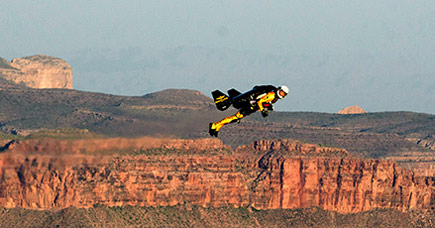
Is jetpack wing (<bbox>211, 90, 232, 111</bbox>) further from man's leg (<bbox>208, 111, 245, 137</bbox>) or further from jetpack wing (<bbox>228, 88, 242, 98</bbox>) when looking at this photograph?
man's leg (<bbox>208, 111, 245, 137</bbox>)

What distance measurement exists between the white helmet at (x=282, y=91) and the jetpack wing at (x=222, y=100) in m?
6.60

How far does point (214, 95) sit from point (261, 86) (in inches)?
301

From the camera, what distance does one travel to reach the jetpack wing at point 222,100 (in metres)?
167

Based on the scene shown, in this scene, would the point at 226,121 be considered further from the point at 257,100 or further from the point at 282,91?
the point at 282,91

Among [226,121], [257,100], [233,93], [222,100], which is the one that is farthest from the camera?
[222,100]

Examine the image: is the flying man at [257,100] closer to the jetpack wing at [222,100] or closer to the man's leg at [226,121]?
the man's leg at [226,121]

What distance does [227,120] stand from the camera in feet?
543

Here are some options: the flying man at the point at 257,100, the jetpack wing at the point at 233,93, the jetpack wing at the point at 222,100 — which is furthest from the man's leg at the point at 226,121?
the jetpack wing at the point at 233,93

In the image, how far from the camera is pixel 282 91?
535 feet

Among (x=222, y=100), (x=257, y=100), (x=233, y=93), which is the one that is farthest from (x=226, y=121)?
(x=257, y=100)

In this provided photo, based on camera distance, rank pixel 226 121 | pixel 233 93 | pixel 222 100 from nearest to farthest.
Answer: pixel 226 121 < pixel 233 93 < pixel 222 100

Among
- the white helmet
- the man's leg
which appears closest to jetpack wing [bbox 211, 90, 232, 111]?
the man's leg

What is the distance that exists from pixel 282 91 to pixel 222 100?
8.61 meters

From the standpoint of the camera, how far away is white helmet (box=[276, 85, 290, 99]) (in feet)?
534
